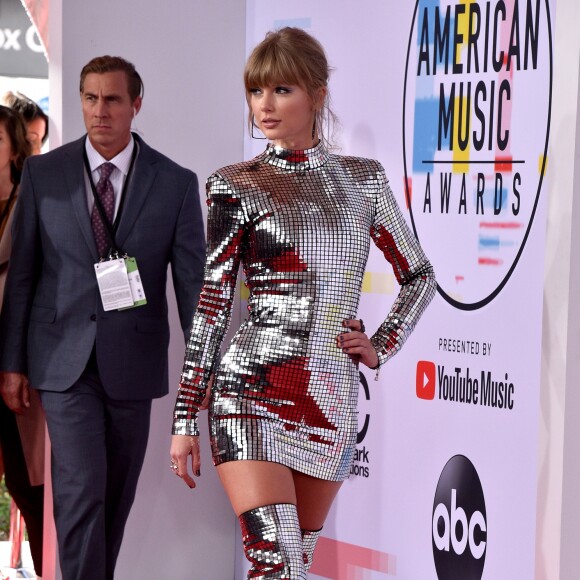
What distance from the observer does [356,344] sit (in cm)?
282

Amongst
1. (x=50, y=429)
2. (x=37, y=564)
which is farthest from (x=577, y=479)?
(x=37, y=564)

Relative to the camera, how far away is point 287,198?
9.34 feet

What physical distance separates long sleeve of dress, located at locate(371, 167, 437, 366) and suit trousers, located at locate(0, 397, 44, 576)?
2.19 metres

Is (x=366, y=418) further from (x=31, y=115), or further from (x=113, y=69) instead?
(x=31, y=115)

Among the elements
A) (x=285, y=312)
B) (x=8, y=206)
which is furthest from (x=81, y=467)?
(x=285, y=312)

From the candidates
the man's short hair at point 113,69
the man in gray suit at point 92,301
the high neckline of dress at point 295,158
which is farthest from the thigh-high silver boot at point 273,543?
the man's short hair at point 113,69

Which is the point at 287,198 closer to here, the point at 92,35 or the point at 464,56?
the point at 464,56

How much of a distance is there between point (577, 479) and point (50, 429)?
5.67 feet

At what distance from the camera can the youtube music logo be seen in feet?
13.6

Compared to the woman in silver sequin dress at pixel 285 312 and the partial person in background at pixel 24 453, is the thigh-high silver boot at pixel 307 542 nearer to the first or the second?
the woman in silver sequin dress at pixel 285 312

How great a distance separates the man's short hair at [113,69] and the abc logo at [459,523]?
1.71 meters

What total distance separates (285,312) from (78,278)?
1.38 m

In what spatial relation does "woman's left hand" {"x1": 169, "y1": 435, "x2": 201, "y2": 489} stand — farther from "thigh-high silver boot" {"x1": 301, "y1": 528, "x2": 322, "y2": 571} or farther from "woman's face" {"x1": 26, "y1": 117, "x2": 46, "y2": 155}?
"woman's face" {"x1": 26, "y1": 117, "x2": 46, "y2": 155}

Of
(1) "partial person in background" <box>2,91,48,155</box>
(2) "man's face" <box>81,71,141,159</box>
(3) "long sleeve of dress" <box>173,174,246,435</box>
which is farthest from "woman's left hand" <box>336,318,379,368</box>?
(1) "partial person in background" <box>2,91,48,155</box>
